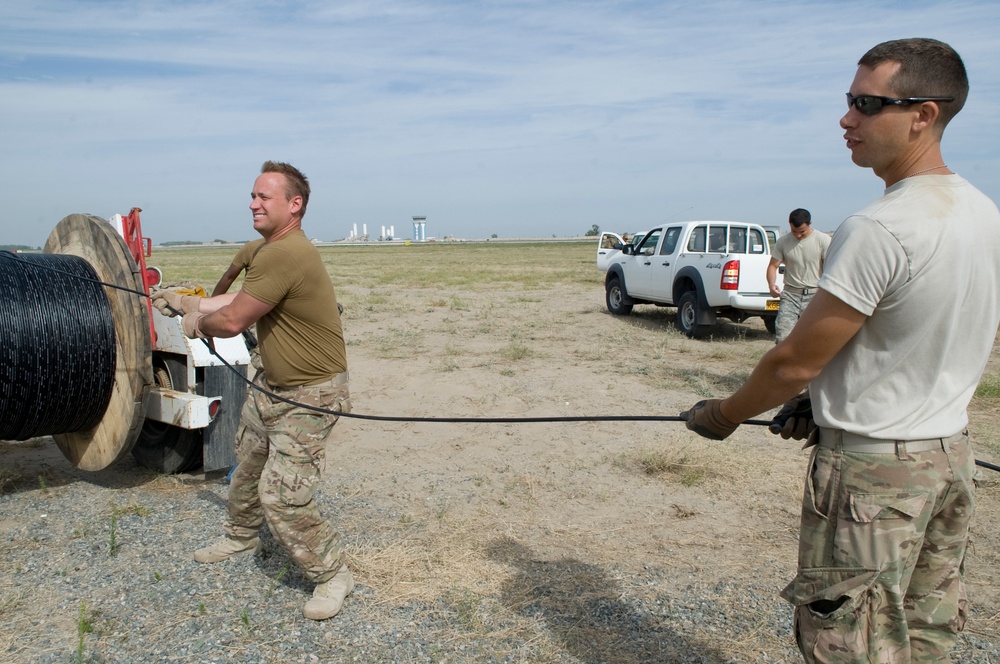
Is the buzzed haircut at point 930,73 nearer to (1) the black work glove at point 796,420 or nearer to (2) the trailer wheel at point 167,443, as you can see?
(1) the black work glove at point 796,420

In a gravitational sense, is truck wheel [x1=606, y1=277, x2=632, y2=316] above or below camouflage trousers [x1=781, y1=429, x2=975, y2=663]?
below

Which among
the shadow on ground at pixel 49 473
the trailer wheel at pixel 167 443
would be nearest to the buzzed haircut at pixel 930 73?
the trailer wheel at pixel 167 443

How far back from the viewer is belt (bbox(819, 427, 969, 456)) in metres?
2.21

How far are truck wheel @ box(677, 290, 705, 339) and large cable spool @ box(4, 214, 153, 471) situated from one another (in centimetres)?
995

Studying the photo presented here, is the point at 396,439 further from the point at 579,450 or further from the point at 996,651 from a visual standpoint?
the point at 996,651

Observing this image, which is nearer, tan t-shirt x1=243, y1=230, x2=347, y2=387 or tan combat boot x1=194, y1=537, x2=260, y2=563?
tan t-shirt x1=243, y1=230, x2=347, y2=387

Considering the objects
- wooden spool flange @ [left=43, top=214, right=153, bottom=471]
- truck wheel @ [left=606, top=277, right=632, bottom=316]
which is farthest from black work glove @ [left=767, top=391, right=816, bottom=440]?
truck wheel @ [left=606, top=277, right=632, bottom=316]

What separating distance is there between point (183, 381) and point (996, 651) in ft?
15.9

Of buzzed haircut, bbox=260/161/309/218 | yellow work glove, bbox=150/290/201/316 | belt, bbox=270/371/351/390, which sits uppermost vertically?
buzzed haircut, bbox=260/161/309/218

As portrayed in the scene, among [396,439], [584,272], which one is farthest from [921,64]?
[584,272]

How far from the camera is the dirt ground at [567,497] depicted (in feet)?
13.6

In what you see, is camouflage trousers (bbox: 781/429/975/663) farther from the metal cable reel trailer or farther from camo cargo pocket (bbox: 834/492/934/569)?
the metal cable reel trailer

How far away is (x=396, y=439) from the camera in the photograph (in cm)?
726

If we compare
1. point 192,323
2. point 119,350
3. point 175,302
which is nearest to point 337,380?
point 192,323
